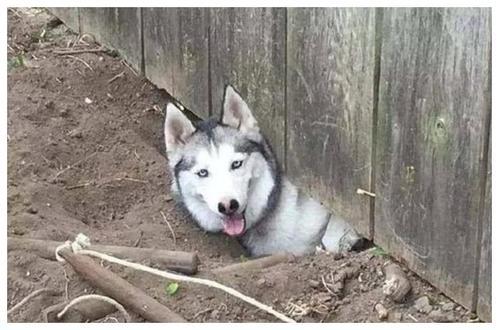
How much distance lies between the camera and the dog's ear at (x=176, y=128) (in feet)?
5.30

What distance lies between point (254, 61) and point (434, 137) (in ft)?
1.07

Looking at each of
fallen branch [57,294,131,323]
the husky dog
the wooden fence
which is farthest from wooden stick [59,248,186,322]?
the wooden fence

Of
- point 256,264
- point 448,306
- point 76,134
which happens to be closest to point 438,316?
point 448,306

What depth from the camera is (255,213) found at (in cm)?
169

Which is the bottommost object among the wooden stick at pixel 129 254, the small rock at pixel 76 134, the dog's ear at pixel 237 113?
the wooden stick at pixel 129 254

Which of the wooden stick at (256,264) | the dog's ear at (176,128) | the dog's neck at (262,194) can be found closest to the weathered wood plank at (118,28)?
the dog's ear at (176,128)

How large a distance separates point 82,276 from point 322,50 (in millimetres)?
444

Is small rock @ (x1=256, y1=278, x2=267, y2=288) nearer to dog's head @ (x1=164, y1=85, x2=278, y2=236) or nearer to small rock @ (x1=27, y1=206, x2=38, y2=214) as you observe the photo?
dog's head @ (x1=164, y1=85, x2=278, y2=236)

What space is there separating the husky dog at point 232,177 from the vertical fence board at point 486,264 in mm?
267

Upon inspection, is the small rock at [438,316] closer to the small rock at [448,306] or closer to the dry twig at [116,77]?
the small rock at [448,306]

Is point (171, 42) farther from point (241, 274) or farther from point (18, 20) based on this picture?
point (241, 274)
